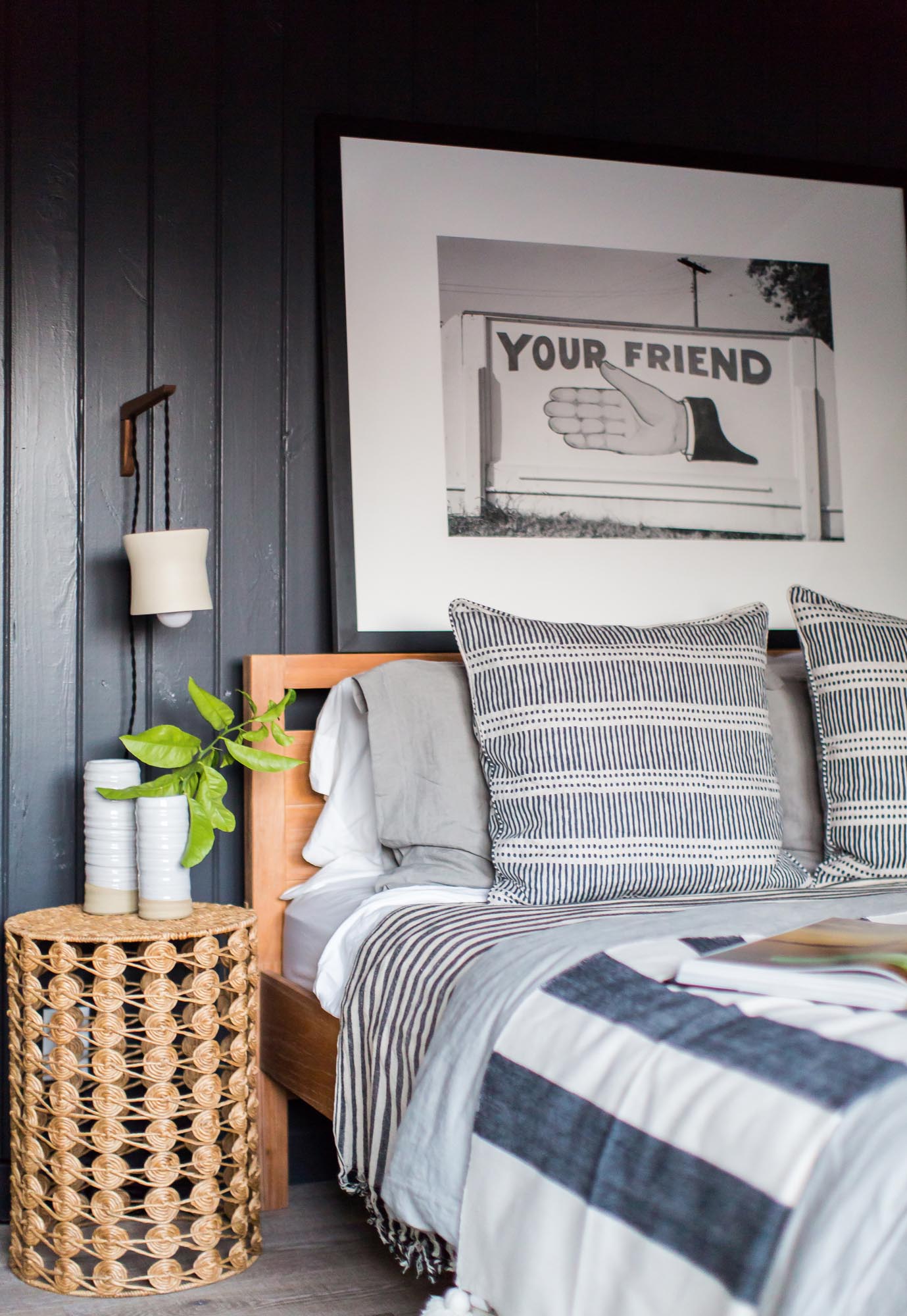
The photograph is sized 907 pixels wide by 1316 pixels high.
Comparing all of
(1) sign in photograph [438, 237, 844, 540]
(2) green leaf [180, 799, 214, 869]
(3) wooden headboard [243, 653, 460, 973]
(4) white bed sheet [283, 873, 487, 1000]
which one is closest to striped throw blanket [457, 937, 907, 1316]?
(4) white bed sheet [283, 873, 487, 1000]

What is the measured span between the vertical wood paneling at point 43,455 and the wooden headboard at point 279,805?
1.06 ft

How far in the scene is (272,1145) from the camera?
216cm

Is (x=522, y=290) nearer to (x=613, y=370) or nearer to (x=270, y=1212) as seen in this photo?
(x=613, y=370)

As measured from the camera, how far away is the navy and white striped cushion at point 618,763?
1.82 metres

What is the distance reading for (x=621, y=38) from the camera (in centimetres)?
257

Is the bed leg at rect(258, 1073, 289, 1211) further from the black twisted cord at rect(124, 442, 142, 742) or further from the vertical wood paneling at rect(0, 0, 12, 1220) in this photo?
the black twisted cord at rect(124, 442, 142, 742)

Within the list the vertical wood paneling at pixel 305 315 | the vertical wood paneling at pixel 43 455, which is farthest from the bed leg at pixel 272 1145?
the vertical wood paneling at pixel 305 315

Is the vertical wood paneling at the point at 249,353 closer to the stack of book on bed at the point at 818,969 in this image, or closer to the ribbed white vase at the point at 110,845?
the ribbed white vase at the point at 110,845

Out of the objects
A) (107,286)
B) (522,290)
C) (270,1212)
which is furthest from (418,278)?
(270,1212)

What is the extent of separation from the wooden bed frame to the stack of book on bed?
99 cm

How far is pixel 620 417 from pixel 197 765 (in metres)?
1.11

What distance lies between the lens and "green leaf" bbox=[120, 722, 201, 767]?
1894 mm

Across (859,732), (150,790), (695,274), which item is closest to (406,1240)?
(150,790)

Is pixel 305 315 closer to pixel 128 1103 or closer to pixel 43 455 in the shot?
pixel 43 455
